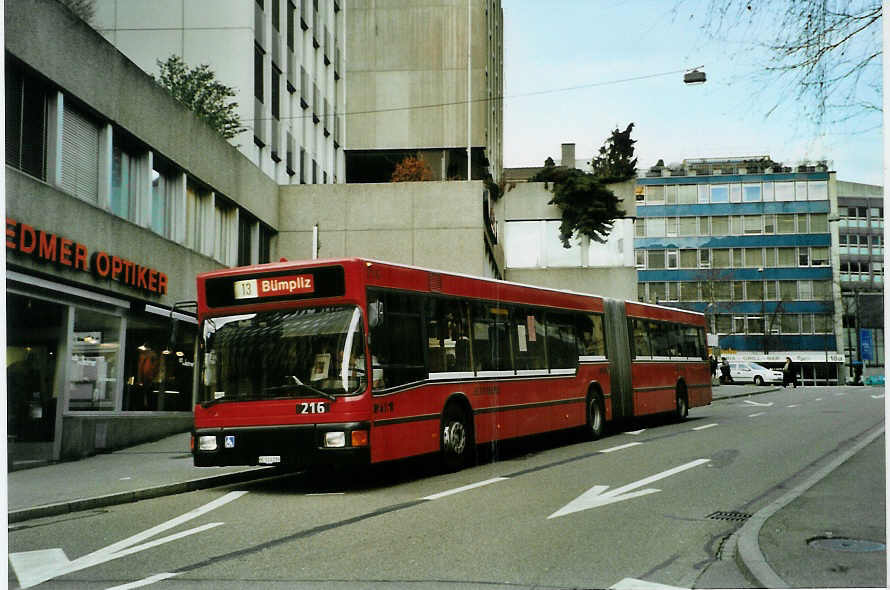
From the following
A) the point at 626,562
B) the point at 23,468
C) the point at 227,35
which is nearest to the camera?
the point at 626,562

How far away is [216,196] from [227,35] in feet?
13.6

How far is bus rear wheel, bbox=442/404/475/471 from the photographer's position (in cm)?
1377

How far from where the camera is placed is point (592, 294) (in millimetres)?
19312

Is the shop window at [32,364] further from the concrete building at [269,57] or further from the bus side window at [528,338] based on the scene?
the bus side window at [528,338]

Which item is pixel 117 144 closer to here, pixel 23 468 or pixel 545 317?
pixel 23 468

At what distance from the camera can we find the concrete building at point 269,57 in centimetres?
2041

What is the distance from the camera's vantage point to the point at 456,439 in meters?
14.0

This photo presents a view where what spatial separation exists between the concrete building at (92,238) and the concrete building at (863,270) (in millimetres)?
7903

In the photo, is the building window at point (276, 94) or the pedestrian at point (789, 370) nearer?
the pedestrian at point (789, 370)

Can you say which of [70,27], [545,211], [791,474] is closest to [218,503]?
[791,474]

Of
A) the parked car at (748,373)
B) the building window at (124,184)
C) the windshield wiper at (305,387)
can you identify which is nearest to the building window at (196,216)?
the building window at (124,184)

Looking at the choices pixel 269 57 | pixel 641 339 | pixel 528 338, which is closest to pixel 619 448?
pixel 528 338

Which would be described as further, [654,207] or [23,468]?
[654,207]

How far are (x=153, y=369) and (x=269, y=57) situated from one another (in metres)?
12.1
